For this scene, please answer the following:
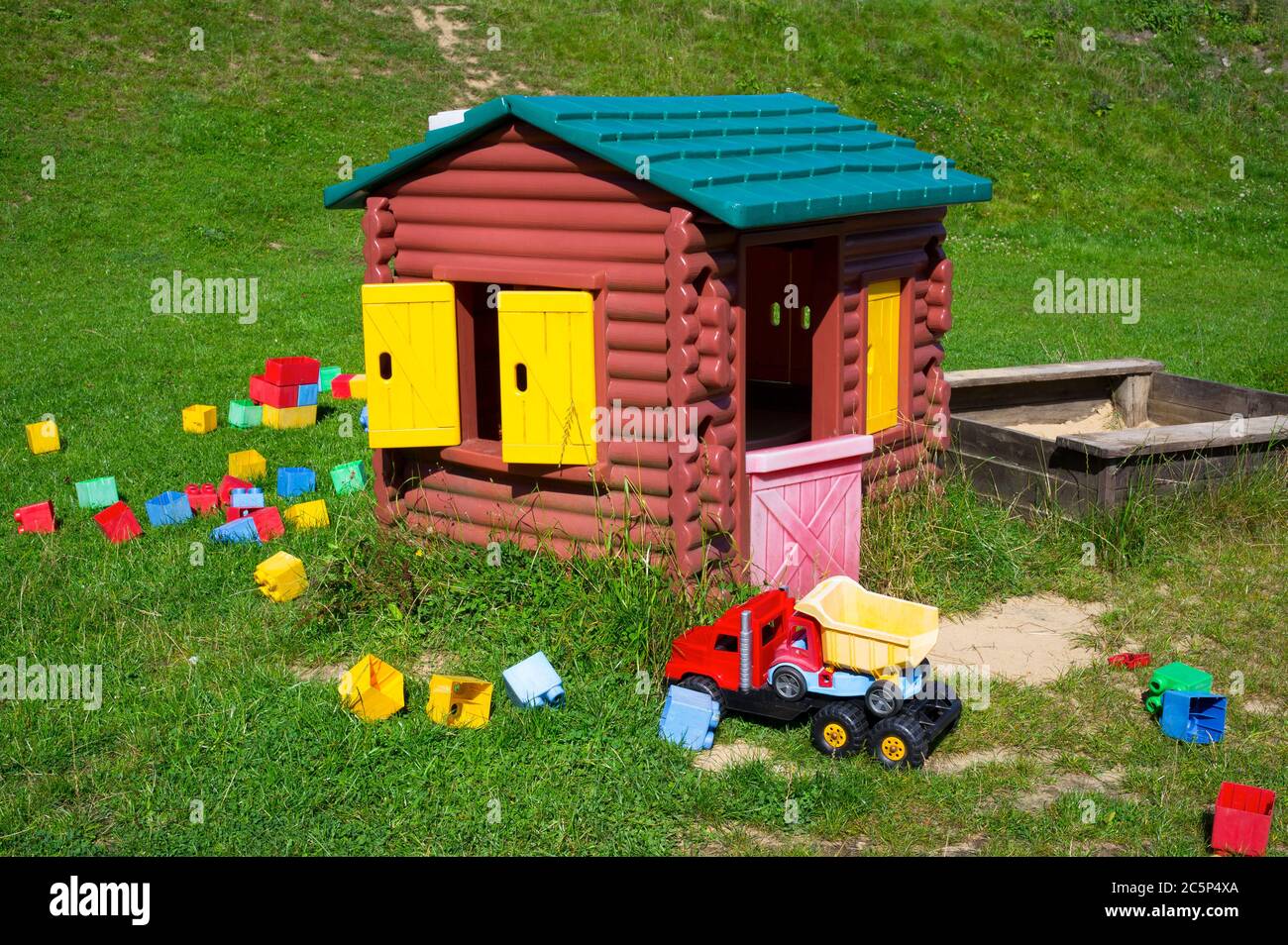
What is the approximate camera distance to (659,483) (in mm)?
7617

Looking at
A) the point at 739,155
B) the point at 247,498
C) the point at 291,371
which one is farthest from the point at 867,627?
the point at 291,371

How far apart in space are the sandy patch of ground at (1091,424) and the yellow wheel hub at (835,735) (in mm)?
5463

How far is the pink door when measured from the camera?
7.96 meters

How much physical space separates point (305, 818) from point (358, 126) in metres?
18.6

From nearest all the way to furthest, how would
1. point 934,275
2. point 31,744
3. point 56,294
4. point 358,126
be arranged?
point 31,744, point 934,275, point 56,294, point 358,126

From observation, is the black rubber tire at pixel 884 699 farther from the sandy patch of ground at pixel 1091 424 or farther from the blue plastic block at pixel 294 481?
the blue plastic block at pixel 294 481

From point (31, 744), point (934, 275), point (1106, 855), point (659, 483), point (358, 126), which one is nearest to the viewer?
point (1106, 855)

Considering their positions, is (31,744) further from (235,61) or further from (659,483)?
(235,61)

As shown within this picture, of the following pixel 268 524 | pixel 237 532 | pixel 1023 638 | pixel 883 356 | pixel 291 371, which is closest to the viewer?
pixel 1023 638

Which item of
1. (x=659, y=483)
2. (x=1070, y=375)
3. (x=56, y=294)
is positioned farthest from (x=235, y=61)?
(x=659, y=483)

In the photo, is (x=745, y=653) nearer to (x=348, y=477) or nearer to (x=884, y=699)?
(x=884, y=699)

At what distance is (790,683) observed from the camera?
266 inches

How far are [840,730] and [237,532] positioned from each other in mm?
4721
